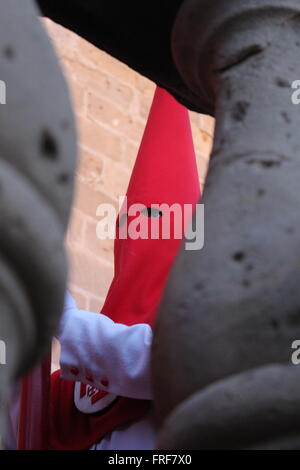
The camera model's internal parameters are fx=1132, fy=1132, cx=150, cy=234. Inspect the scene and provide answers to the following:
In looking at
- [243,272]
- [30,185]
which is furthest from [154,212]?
[30,185]

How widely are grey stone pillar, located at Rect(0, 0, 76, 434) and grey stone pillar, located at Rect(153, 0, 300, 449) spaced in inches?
7.5

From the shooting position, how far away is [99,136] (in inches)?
150

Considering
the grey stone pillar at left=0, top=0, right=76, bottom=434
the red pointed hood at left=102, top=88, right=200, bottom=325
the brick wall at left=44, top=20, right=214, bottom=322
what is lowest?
the grey stone pillar at left=0, top=0, right=76, bottom=434

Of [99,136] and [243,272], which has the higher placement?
[99,136]

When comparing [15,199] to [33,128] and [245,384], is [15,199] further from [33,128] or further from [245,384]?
[245,384]

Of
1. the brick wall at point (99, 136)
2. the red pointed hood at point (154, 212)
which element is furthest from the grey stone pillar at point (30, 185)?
the brick wall at point (99, 136)

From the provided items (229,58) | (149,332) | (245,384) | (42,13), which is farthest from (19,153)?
(149,332)

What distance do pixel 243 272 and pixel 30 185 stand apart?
28cm

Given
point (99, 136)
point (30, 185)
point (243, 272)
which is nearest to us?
point (30, 185)

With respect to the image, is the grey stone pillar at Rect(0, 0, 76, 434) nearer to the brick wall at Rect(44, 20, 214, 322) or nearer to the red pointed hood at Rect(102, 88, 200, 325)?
the red pointed hood at Rect(102, 88, 200, 325)

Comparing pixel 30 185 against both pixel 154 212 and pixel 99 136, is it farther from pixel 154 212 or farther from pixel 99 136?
pixel 99 136

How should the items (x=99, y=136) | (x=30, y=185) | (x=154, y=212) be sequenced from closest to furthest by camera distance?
1. (x=30, y=185)
2. (x=154, y=212)
3. (x=99, y=136)

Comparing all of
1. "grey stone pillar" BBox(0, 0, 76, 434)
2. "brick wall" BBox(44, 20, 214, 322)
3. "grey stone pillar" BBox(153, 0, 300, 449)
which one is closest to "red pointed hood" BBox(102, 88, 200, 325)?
"grey stone pillar" BBox(153, 0, 300, 449)

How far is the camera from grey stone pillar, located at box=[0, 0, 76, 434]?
2.09ft
